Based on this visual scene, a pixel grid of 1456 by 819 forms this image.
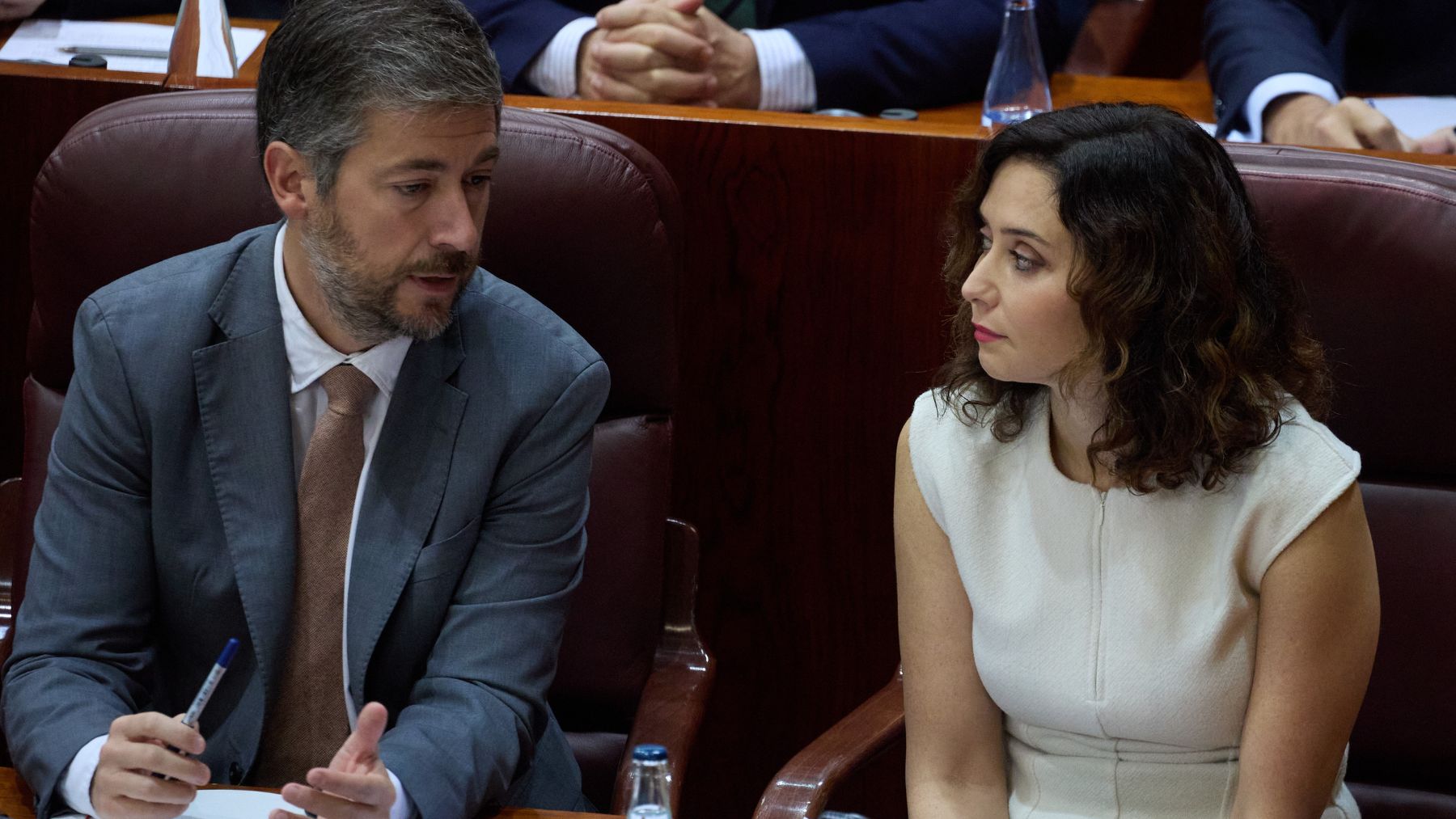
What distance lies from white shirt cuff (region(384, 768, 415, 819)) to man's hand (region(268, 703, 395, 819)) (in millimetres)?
47

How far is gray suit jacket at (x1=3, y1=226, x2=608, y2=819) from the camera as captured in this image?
1494 mm

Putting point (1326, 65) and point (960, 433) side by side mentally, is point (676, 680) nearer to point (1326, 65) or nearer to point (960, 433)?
point (960, 433)

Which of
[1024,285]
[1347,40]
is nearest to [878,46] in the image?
[1347,40]

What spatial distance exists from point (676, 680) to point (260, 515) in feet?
1.62

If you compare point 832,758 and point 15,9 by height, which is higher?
point 15,9

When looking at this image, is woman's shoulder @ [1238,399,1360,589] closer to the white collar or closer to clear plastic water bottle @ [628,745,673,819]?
clear plastic water bottle @ [628,745,673,819]

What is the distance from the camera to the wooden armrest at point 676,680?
1.58 metres

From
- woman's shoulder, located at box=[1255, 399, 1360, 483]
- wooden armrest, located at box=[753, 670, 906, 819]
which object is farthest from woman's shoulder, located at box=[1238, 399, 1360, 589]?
wooden armrest, located at box=[753, 670, 906, 819]

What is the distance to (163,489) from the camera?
1509 mm

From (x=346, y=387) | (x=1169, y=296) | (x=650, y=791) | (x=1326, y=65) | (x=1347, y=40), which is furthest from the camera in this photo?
(x=1347, y=40)

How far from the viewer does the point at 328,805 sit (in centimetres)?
125

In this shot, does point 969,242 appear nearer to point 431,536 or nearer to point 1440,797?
point 431,536

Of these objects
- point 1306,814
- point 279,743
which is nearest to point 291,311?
point 279,743

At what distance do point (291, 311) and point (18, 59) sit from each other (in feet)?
2.66
